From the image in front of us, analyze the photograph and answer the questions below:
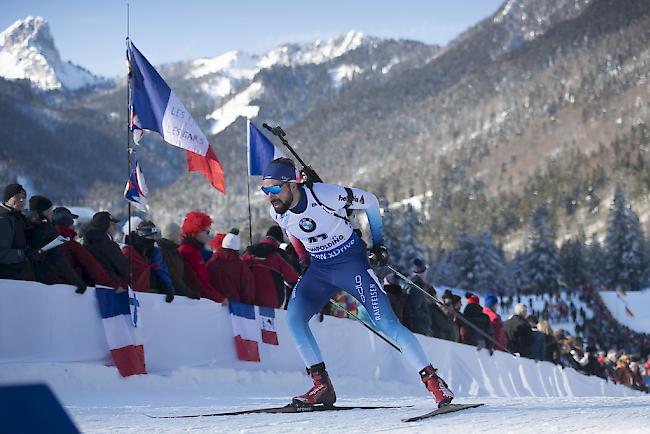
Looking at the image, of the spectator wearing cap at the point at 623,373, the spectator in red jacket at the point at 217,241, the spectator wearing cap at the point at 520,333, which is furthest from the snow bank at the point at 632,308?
the spectator in red jacket at the point at 217,241

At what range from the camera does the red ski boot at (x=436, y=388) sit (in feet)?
20.9

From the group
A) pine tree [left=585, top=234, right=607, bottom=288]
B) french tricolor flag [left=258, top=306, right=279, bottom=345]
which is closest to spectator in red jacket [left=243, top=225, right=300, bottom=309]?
french tricolor flag [left=258, top=306, right=279, bottom=345]

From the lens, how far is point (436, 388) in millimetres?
6418

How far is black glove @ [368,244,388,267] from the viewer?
6.76m

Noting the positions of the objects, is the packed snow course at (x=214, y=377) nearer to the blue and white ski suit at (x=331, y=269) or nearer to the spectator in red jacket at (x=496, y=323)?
the blue and white ski suit at (x=331, y=269)

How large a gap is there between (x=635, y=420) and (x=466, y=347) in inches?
326

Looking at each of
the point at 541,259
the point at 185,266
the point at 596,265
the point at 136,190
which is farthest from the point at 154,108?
the point at 596,265

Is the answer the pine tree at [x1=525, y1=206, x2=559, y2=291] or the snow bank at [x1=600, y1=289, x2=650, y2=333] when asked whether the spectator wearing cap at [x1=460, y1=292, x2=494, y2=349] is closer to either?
the snow bank at [x1=600, y1=289, x2=650, y2=333]

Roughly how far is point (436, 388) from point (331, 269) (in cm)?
103

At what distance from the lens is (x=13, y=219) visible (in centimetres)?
802

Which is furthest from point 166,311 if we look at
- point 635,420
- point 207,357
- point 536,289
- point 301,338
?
point 536,289

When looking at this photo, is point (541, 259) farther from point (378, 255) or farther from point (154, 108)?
point (378, 255)

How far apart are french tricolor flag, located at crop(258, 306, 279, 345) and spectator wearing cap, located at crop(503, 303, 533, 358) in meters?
6.10

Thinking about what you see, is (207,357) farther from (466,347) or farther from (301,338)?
(466,347)
